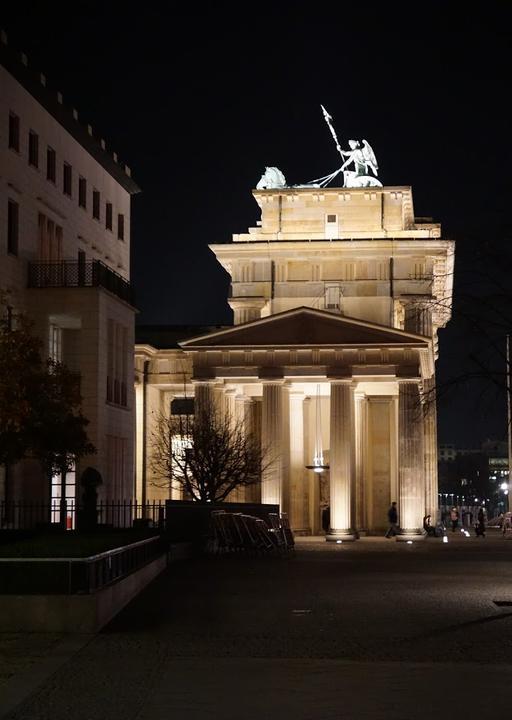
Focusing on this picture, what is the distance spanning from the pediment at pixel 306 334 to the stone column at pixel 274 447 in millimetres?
2354

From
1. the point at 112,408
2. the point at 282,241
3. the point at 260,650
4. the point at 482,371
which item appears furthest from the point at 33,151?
the point at 260,650

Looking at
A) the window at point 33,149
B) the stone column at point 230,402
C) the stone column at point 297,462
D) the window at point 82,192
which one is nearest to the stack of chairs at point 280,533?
the window at point 33,149

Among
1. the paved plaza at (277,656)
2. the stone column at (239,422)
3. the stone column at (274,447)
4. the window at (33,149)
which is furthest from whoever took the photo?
the stone column at (239,422)

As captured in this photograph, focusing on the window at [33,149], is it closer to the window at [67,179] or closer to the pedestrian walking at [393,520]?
the window at [67,179]

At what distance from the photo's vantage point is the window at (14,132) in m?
51.2

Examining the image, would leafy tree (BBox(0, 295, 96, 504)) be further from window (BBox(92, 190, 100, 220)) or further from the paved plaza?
window (BBox(92, 190, 100, 220))

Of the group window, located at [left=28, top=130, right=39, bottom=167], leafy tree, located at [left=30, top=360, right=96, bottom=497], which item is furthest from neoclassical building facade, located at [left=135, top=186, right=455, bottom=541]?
leafy tree, located at [left=30, top=360, right=96, bottom=497]

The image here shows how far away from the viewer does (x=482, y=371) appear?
76.0ft

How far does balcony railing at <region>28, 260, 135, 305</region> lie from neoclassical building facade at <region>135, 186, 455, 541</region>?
1214cm

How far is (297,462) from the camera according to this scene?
75.9m

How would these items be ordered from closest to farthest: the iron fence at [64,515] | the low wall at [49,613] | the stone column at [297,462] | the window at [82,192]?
the low wall at [49,613]
the iron fence at [64,515]
the window at [82,192]
the stone column at [297,462]

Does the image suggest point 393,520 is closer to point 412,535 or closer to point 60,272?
point 412,535

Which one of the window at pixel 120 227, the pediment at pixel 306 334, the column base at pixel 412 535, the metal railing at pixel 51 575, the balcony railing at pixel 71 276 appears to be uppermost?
the window at pixel 120 227

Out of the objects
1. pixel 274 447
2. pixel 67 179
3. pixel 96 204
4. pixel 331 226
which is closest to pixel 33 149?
pixel 67 179
